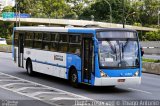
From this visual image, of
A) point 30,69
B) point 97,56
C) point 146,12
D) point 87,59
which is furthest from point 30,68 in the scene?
point 146,12

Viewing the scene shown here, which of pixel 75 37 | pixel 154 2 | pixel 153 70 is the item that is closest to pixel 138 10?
pixel 154 2

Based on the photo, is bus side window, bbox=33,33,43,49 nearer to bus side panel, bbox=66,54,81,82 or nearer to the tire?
the tire

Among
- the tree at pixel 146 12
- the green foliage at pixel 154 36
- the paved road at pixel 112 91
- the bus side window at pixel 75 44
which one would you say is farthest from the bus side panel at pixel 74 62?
the tree at pixel 146 12

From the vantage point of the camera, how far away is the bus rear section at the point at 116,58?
58.0 ft

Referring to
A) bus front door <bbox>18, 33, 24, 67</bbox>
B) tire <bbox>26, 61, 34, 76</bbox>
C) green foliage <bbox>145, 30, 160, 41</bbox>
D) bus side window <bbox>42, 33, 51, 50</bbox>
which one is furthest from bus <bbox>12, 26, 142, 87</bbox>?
green foliage <bbox>145, 30, 160, 41</bbox>

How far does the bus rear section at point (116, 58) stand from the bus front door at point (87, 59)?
49 centimetres

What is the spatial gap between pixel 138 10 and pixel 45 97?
391ft

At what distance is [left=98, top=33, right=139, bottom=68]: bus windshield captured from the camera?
58.3ft

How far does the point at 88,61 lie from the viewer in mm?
18359

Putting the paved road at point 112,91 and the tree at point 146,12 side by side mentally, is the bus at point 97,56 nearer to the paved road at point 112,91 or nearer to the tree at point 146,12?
the paved road at point 112,91

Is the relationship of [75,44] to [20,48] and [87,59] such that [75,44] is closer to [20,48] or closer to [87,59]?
[87,59]

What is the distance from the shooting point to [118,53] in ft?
58.6

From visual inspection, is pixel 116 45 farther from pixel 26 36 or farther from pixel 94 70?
pixel 26 36

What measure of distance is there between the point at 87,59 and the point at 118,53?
4.34 ft
